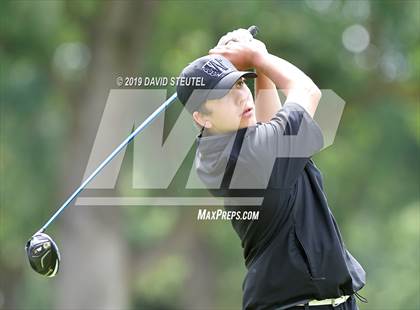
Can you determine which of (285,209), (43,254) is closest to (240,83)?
(285,209)

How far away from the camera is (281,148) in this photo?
12.3ft

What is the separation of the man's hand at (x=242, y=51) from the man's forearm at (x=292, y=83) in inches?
2.1

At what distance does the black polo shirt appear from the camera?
3.77 meters

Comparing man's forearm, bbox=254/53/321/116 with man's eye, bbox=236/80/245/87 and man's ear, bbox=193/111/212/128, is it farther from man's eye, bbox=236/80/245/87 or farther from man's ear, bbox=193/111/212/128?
man's ear, bbox=193/111/212/128

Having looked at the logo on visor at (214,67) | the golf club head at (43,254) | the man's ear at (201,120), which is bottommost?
the golf club head at (43,254)

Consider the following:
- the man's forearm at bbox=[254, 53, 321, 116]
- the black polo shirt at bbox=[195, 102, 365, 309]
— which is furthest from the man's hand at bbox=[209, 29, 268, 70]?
the black polo shirt at bbox=[195, 102, 365, 309]

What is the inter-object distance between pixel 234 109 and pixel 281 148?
265 millimetres

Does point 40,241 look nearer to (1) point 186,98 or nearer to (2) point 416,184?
(1) point 186,98

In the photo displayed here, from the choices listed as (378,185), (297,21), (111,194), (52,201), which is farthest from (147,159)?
(378,185)

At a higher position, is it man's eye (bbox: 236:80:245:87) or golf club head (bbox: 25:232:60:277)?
man's eye (bbox: 236:80:245:87)

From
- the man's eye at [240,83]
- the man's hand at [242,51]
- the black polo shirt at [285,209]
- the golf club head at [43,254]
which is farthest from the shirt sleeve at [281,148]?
the golf club head at [43,254]

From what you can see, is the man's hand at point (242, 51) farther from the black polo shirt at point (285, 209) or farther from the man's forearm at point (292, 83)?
the black polo shirt at point (285, 209)

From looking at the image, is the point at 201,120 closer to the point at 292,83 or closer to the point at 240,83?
the point at 240,83

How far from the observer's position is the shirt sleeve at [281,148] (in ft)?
12.3
